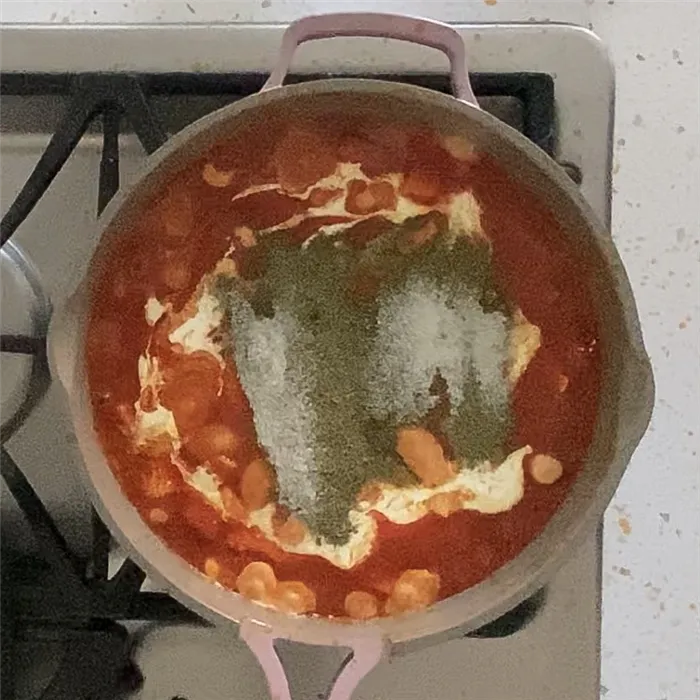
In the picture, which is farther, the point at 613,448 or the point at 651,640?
the point at 651,640

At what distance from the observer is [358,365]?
2.35ft

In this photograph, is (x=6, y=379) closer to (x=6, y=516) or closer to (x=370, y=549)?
(x=6, y=516)

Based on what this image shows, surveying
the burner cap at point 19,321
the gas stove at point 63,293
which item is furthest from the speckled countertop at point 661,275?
the burner cap at point 19,321

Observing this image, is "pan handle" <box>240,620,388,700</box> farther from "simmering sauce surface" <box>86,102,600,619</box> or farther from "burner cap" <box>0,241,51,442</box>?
"burner cap" <box>0,241,51,442</box>

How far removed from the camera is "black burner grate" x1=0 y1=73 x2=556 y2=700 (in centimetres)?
71

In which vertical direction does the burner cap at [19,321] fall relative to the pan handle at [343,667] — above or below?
above

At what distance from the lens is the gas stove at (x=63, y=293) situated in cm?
72

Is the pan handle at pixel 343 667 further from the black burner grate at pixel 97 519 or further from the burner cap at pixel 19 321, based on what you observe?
the burner cap at pixel 19 321

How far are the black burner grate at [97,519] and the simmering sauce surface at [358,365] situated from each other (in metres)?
0.04

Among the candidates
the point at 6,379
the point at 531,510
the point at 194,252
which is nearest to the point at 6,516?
the point at 6,379

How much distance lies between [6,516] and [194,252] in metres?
0.20

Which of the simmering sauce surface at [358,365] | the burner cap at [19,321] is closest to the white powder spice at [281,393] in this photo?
the simmering sauce surface at [358,365]

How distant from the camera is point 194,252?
2.36 ft

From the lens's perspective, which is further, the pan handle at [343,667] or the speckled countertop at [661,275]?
the speckled countertop at [661,275]
